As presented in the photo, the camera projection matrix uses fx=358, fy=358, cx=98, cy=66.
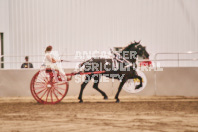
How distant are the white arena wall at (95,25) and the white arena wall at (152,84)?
1840 mm

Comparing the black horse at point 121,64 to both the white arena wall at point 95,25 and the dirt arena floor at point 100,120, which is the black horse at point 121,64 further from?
the white arena wall at point 95,25

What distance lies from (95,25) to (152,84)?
4456mm

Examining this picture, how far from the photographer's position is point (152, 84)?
13836 millimetres

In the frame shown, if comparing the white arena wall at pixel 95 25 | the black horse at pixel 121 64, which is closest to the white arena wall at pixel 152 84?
the white arena wall at pixel 95 25

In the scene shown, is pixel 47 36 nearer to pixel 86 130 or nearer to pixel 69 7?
pixel 69 7

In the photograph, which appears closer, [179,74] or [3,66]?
[179,74]

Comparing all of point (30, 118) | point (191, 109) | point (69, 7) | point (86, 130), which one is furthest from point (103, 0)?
point (86, 130)

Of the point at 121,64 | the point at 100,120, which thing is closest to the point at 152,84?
the point at 121,64

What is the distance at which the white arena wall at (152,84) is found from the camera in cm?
1361

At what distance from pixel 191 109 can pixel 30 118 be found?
4.12 meters

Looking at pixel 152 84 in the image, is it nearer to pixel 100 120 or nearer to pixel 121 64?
pixel 121 64

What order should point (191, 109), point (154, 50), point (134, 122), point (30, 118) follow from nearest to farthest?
point (134, 122)
point (30, 118)
point (191, 109)
point (154, 50)

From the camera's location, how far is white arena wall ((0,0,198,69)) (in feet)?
53.1

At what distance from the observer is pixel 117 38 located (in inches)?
655
